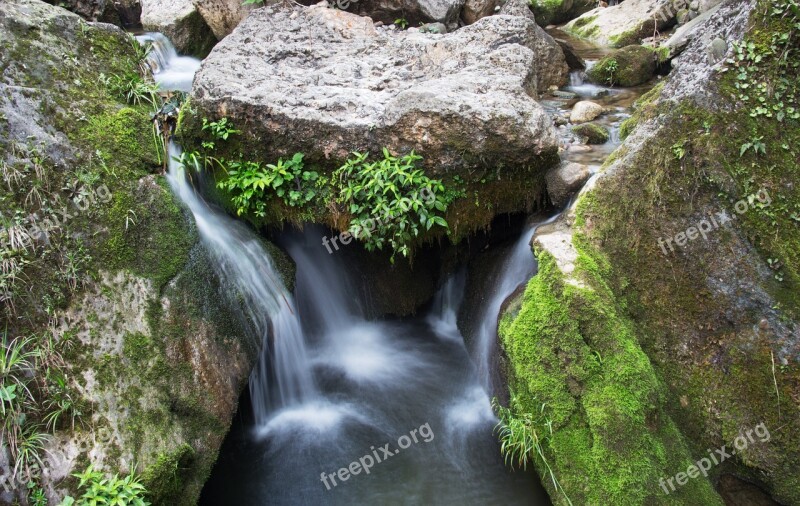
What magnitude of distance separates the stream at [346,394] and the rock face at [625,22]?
792 centimetres

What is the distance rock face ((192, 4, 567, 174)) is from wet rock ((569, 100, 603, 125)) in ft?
5.40

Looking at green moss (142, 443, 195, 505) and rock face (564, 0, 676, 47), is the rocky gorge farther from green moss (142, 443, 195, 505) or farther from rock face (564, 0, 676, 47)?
rock face (564, 0, 676, 47)

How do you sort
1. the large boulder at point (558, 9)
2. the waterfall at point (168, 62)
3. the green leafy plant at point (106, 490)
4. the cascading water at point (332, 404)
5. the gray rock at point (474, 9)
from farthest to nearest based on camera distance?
the large boulder at point (558, 9) → the gray rock at point (474, 9) → the waterfall at point (168, 62) → the cascading water at point (332, 404) → the green leafy plant at point (106, 490)

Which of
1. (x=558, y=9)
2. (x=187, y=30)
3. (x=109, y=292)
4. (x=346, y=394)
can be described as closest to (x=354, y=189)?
(x=109, y=292)

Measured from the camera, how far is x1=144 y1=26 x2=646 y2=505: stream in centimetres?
502

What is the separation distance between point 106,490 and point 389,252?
13.1 feet

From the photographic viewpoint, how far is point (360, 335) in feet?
23.0

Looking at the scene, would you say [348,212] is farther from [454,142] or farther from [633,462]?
[633,462]

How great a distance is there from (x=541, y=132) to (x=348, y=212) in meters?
2.08

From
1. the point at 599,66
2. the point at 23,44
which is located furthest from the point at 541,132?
the point at 599,66

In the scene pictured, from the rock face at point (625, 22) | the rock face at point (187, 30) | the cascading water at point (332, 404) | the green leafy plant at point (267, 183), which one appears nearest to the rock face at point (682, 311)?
the cascading water at point (332, 404)
